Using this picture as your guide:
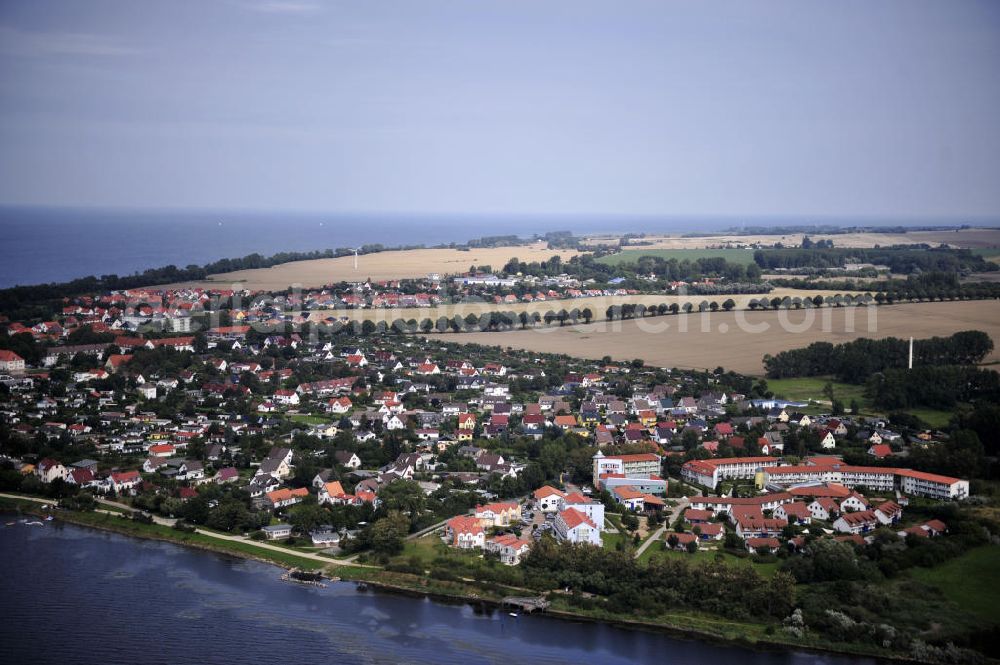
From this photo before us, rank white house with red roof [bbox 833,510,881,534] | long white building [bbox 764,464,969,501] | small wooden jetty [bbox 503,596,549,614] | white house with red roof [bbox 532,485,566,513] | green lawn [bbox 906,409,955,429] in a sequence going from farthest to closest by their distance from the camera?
green lawn [bbox 906,409,955,429]
long white building [bbox 764,464,969,501]
white house with red roof [bbox 532,485,566,513]
white house with red roof [bbox 833,510,881,534]
small wooden jetty [bbox 503,596,549,614]

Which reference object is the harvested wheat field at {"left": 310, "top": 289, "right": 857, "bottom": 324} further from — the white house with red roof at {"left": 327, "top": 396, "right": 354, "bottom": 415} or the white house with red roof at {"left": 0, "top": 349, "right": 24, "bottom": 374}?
the white house with red roof at {"left": 327, "top": 396, "right": 354, "bottom": 415}

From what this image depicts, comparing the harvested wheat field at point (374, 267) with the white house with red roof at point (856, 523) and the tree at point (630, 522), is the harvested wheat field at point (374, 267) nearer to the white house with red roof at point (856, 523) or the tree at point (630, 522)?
the tree at point (630, 522)

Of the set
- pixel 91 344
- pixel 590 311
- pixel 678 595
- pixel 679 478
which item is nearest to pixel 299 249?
pixel 590 311

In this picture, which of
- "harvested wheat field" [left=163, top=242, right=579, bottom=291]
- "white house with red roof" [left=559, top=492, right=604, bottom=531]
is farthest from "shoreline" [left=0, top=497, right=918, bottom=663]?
"harvested wheat field" [left=163, top=242, right=579, bottom=291]

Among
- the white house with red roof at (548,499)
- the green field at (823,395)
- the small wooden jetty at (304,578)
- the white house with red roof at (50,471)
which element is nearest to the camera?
the small wooden jetty at (304,578)

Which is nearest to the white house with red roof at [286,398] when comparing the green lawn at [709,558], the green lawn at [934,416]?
the green lawn at [709,558]

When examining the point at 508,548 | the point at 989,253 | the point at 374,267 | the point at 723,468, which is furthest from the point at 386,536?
the point at 989,253
